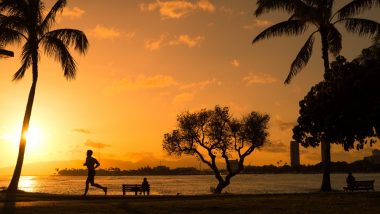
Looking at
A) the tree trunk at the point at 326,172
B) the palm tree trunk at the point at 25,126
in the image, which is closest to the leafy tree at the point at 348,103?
the tree trunk at the point at 326,172

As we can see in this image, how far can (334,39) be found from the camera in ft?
124

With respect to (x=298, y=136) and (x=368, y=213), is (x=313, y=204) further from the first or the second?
(x=298, y=136)

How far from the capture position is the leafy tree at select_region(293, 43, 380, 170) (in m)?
24.8

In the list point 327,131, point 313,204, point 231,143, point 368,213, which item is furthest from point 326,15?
point 368,213

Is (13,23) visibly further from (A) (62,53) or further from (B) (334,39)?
(B) (334,39)

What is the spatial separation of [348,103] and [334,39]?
13549 mm

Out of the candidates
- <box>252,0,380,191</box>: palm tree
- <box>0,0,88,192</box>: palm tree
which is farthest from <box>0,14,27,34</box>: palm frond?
<box>252,0,380,191</box>: palm tree

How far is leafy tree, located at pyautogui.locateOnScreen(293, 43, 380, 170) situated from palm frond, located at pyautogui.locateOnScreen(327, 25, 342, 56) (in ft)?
32.6

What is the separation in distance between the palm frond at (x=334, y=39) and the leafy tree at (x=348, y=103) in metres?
9.93

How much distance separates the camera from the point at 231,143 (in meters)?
50.6

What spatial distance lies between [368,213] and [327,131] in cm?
1164

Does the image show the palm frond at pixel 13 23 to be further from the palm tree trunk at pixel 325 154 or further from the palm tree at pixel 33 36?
the palm tree trunk at pixel 325 154

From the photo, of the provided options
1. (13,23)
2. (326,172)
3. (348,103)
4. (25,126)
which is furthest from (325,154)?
(13,23)

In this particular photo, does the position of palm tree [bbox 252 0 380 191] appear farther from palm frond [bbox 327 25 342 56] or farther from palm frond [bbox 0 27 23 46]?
palm frond [bbox 0 27 23 46]
